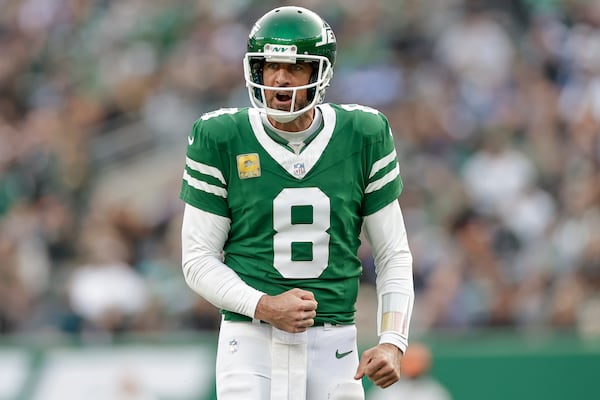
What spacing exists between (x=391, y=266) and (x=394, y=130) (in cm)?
729

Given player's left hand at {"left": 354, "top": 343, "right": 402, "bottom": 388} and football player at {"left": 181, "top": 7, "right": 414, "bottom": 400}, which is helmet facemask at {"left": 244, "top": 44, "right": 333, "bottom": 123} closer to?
football player at {"left": 181, "top": 7, "right": 414, "bottom": 400}

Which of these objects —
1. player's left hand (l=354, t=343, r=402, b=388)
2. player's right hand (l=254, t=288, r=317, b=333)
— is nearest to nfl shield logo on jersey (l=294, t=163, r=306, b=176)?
player's right hand (l=254, t=288, r=317, b=333)

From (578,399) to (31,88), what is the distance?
6383 millimetres

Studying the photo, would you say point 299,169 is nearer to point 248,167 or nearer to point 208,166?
point 248,167

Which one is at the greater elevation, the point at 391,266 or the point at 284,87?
the point at 284,87

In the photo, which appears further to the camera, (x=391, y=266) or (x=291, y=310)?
(x=391, y=266)

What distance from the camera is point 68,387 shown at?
9.75 m

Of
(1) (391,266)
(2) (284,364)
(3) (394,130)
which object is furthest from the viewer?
(3) (394,130)

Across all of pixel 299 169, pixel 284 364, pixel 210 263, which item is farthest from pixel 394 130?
pixel 284 364

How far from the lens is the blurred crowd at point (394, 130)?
10.9 meters

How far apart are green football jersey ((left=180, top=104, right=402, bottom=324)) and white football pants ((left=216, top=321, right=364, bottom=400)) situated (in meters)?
0.07

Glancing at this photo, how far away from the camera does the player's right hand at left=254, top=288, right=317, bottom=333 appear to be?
479 centimetres

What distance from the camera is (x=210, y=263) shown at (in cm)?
505

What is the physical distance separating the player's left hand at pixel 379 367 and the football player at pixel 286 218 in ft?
0.17
